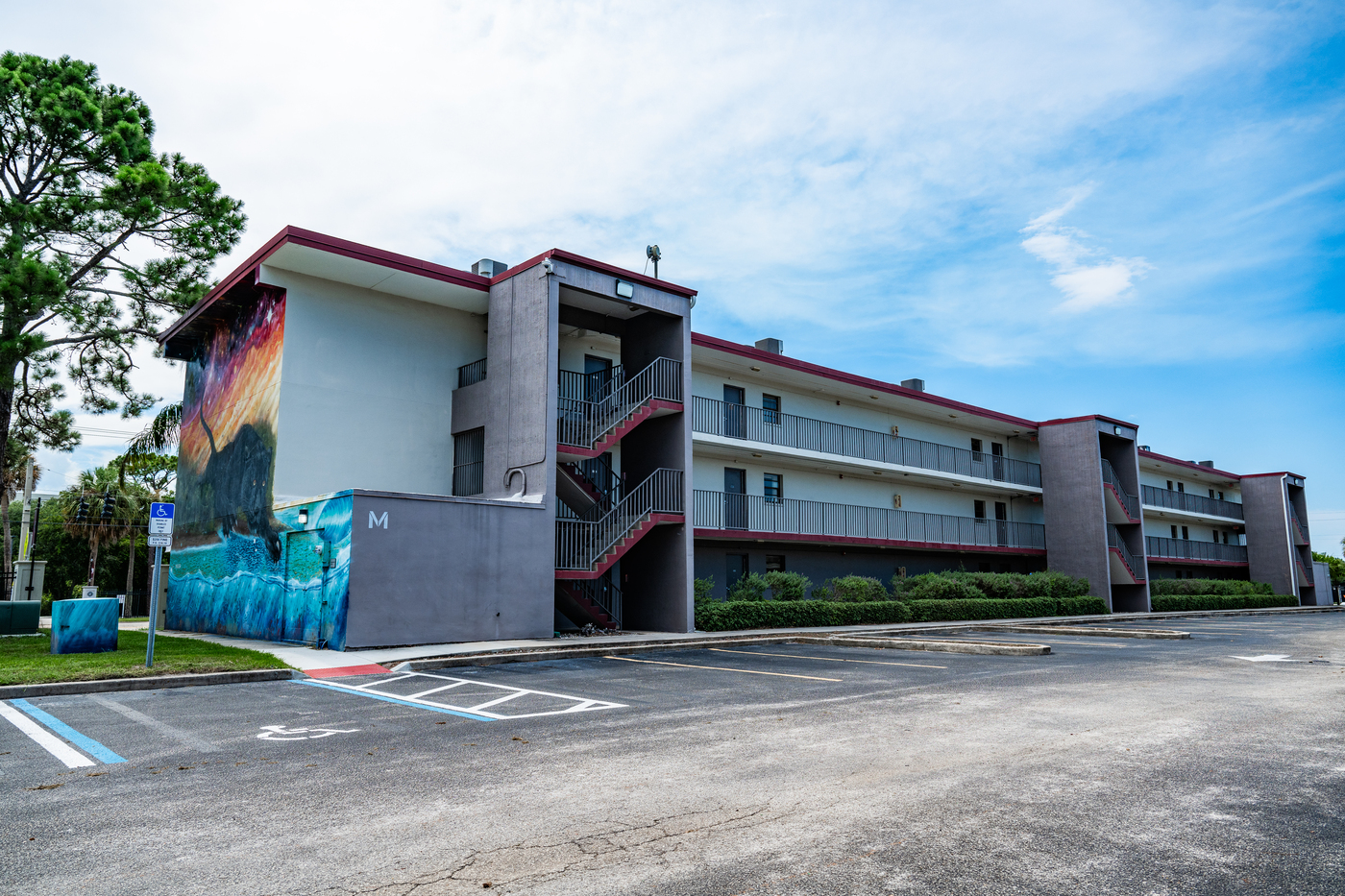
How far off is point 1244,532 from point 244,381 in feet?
183

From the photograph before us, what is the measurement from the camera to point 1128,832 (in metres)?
4.57

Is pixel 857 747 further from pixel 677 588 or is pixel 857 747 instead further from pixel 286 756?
pixel 677 588

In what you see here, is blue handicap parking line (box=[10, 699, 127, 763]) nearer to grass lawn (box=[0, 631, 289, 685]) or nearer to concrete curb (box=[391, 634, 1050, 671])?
grass lawn (box=[0, 631, 289, 685])

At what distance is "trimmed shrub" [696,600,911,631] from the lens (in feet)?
68.0

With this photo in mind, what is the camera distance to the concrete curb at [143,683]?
33.6 feet

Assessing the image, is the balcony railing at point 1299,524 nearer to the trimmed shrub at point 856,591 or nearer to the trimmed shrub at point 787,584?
the trimmed shrub at point 856,591

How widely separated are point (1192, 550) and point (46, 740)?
163 ft

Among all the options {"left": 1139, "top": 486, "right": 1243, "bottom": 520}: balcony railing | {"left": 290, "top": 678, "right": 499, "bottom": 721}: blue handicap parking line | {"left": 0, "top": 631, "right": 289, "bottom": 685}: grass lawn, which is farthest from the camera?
{"left": 1139, "top": 486, "right": 1243, "bottom": 520}: balcony railing

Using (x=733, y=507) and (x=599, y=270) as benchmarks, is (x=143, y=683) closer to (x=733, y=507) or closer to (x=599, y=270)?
(x=599, y=270)

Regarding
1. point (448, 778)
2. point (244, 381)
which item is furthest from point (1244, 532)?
point (448, 778)

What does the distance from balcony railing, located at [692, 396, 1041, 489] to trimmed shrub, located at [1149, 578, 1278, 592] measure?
8.86 metres

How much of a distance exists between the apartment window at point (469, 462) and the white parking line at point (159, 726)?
10.8m

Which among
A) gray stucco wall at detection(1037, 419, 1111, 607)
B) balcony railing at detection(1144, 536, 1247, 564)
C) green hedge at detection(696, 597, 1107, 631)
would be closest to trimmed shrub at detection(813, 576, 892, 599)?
green hedge at detection(696, 597, 1107, 631)

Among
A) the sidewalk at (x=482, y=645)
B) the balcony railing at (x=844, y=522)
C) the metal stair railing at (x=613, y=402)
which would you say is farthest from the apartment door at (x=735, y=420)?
the sidewalk at (x=482, y=645)
